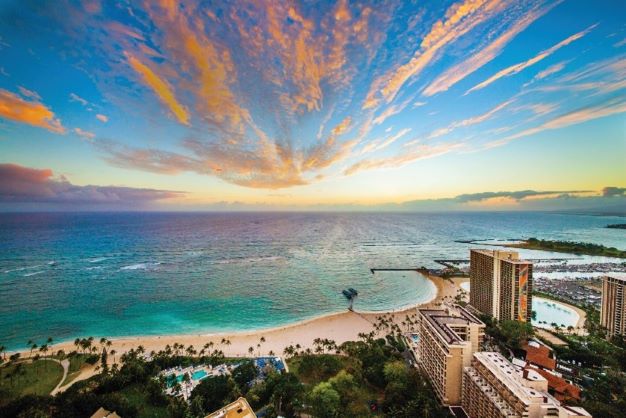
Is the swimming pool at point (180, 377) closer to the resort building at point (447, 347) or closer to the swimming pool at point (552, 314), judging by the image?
the resort building at point (447, 347)

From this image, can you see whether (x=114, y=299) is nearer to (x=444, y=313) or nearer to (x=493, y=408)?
(x=444, y=313)

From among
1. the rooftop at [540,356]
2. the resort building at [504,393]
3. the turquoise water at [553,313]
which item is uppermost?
the resort building at [504,393]

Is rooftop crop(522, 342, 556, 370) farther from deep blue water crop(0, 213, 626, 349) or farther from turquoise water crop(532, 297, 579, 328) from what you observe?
deep blue water crop(0, 213, 626, 349)

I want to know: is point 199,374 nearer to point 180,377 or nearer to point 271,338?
point 180,377


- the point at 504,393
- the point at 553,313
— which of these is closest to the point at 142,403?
the point at 504,393

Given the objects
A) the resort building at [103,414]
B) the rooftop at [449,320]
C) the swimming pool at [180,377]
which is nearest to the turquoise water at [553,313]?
the rooftop at [449,320]

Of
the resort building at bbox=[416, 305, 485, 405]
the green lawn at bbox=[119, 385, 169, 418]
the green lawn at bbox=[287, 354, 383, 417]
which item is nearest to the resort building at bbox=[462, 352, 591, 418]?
the resort building at bbox=[416, 305, 485, 405]
